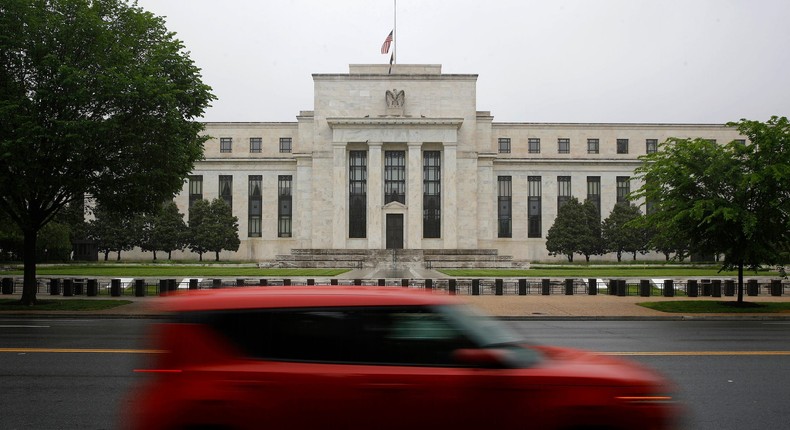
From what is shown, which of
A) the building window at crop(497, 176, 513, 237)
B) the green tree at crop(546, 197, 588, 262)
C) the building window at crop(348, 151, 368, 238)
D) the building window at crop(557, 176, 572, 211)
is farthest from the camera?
the building window at crop(557, 176, 572, 211)

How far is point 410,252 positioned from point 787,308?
41799 millimetres

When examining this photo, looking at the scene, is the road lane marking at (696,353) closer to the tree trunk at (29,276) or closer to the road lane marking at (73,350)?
the road lane marking at (73,350)

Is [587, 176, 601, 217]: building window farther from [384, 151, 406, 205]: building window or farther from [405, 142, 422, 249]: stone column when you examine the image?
[384, 151, 406, 205]: building window

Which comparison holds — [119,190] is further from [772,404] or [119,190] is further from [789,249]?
[789,249]

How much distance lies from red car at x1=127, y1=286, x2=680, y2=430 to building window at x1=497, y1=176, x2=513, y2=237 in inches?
2940

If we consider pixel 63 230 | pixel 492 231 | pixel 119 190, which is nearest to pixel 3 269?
pixel 63 230

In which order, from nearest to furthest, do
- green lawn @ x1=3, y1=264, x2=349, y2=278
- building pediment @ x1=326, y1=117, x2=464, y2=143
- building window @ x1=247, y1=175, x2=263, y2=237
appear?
green lawn @ x1=3, y1=264, x2=349, y2=278 → building pediment @ x1=326, y1=117, x2=464, y2=143 → building window @ x1=247, y1=175, x2=263, y2=237

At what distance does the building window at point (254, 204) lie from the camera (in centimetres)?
7944

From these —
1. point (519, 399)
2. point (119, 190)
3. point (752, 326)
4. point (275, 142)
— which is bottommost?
point (752, 326)

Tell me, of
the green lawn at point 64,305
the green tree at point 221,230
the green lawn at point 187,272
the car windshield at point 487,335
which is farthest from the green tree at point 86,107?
the green tree at point 221,230

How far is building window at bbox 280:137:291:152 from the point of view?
81.2m

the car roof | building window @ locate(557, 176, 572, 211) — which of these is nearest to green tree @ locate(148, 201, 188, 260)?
building window @ locate(557, 176, 572, 211)

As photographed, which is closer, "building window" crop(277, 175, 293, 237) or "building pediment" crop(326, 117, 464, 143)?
"building pediment" crop(326, 117, 464, 143)

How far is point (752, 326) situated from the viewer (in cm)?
2109
